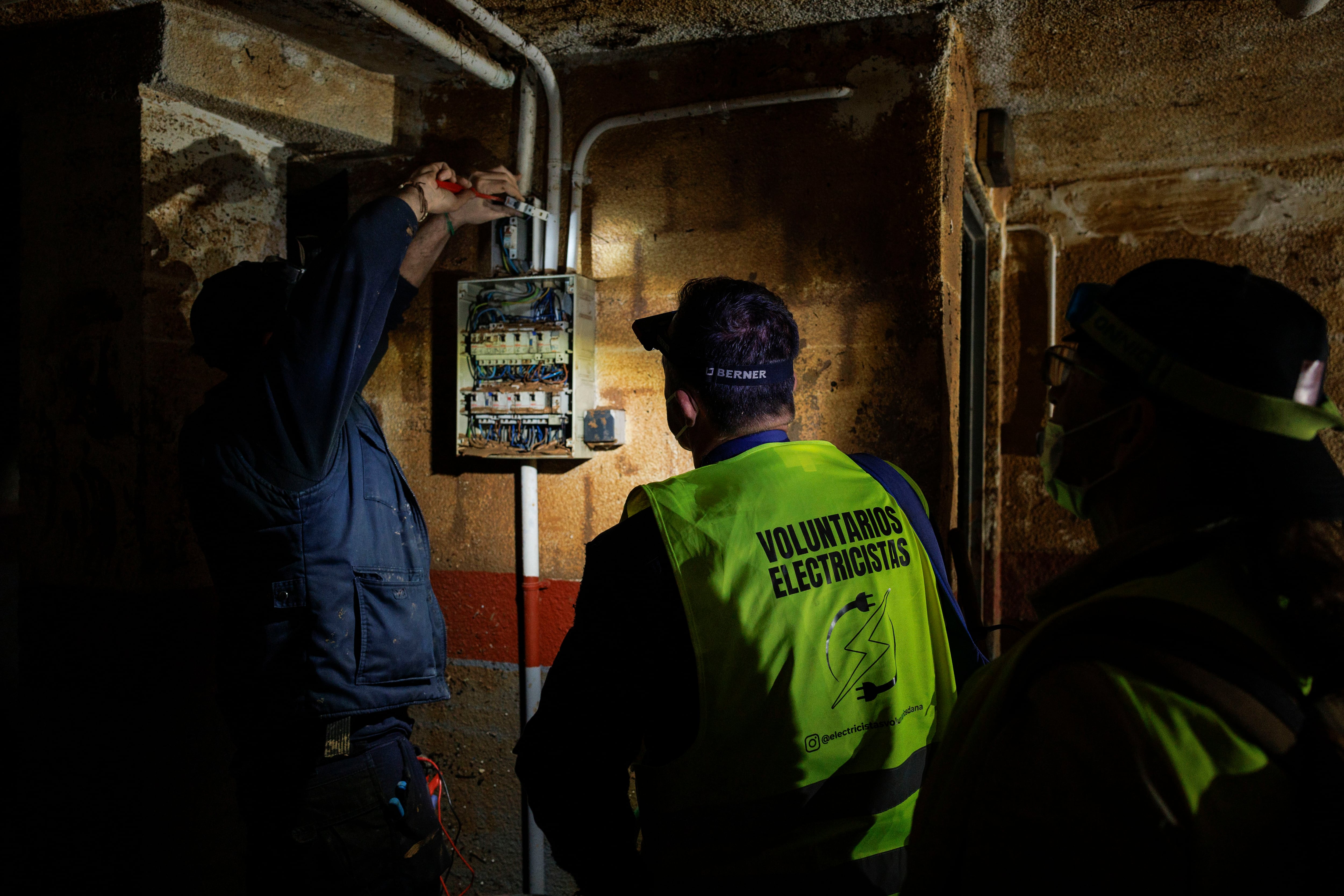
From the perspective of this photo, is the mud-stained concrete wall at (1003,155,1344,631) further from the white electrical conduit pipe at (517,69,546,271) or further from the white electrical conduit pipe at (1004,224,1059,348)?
the white electrical conduit pipe at (517,69,546,271)

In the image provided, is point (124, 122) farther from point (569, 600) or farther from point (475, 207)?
point (569, 600)

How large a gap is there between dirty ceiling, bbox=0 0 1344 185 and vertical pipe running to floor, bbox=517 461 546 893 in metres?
1.18

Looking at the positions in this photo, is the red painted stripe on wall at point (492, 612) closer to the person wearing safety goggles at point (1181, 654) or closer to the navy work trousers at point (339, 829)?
the navy work trousers at point (339, 829)

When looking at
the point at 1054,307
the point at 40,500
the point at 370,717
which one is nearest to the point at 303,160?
the point at 40,500

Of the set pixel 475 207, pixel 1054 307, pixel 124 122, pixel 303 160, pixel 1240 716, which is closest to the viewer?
pixel 1240 716

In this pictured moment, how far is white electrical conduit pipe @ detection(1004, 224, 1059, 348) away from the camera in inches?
129

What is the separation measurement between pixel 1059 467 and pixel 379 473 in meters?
1.31

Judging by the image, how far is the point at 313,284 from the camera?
56.1 inches

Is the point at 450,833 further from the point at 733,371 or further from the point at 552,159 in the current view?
the point at 552,159

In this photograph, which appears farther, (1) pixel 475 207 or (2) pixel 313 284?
(1) pixel 475 207

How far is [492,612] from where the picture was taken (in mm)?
2379

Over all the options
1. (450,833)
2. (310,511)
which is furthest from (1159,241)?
(450,833)

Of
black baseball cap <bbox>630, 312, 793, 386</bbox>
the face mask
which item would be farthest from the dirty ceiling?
the face mask

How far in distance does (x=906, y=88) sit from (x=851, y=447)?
919mm
